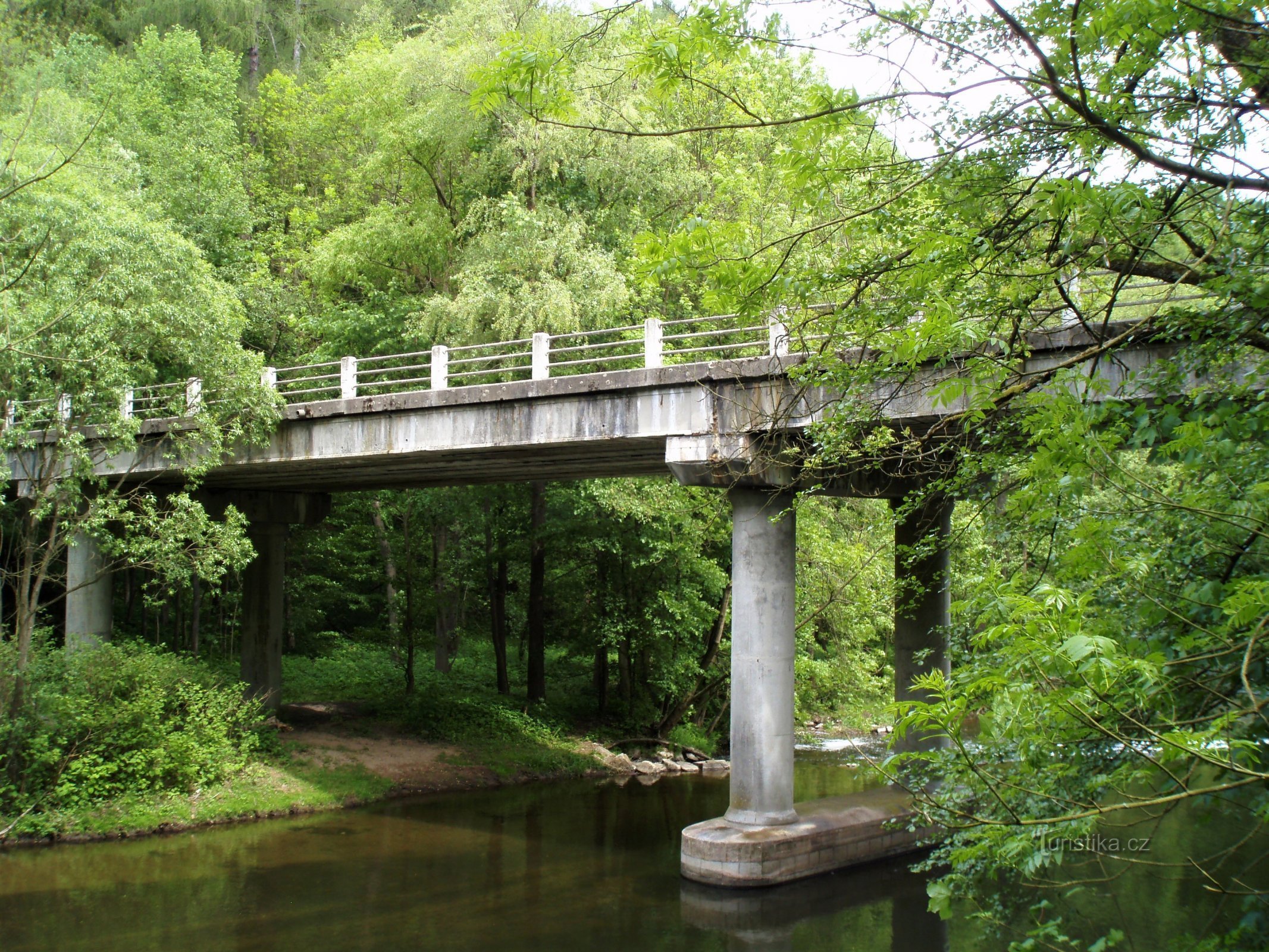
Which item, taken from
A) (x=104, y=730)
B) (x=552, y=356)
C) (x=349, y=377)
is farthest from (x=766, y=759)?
(x=552, y=356)

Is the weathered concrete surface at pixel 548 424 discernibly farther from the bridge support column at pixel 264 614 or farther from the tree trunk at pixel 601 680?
the tree trunk at pixel 601 680

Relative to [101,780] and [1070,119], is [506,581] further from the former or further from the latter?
[1070,119]

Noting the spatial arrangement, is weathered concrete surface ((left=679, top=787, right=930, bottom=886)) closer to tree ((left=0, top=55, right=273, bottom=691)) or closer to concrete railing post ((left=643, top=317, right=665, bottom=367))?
concrete railing post ((left=643, top=317, right=665, bottom=367))

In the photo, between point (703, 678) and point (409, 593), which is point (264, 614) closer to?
point (409, 593)

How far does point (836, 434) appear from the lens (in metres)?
7.39

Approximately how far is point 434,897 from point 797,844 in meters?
4.56

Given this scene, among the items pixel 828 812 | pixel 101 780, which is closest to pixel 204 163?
pixel 101 780

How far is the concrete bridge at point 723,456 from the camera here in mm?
13422

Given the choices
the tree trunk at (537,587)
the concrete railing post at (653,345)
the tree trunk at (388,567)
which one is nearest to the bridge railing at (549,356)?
the concrete railing post at (653,345)

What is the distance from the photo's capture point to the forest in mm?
4855

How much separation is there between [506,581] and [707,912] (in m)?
15.4

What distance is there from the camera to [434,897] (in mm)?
13125

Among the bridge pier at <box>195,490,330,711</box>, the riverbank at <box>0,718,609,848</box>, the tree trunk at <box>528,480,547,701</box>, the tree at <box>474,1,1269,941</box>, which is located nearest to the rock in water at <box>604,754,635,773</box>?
the riverbank at <box>0,718,609,848</box>

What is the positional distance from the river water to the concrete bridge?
0.85 m
